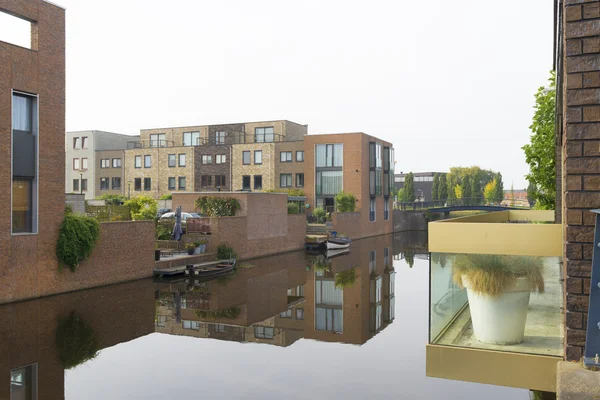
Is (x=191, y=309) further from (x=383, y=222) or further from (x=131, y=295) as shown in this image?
(x=383, y=222)

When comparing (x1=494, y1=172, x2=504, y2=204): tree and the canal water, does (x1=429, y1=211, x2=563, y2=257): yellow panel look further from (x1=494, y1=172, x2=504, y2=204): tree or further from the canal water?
(x1=494, y1=172, x2=504, y2=204): tree

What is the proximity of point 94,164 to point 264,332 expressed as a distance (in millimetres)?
50385

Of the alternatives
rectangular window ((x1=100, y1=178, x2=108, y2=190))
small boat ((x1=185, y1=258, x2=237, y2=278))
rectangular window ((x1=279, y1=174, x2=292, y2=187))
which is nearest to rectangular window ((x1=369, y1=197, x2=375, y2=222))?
rectangular window ((x1=279, y1=174, x2=292, y2=187))

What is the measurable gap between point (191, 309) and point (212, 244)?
10.8 meters

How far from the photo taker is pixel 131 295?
17.5m

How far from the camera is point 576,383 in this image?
444 cm

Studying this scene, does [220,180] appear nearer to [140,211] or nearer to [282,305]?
[140,211]

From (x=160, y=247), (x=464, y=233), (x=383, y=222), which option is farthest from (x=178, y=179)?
(x=464, y=233)

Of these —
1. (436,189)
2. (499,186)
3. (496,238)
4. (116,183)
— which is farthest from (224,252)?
(499,186)

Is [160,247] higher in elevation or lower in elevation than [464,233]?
lower

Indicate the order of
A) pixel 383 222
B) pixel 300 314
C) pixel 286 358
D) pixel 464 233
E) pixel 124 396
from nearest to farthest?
1. pixel 464 233
2. pixel 124 396
3. pixel 286 358
4. pixel 300 314
5. pixel 383 222

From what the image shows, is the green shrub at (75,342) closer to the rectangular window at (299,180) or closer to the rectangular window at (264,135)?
the rectangular window at (299,180)

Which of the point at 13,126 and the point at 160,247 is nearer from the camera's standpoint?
Result: the point at 13,126

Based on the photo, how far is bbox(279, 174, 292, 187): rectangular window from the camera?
49156mm
